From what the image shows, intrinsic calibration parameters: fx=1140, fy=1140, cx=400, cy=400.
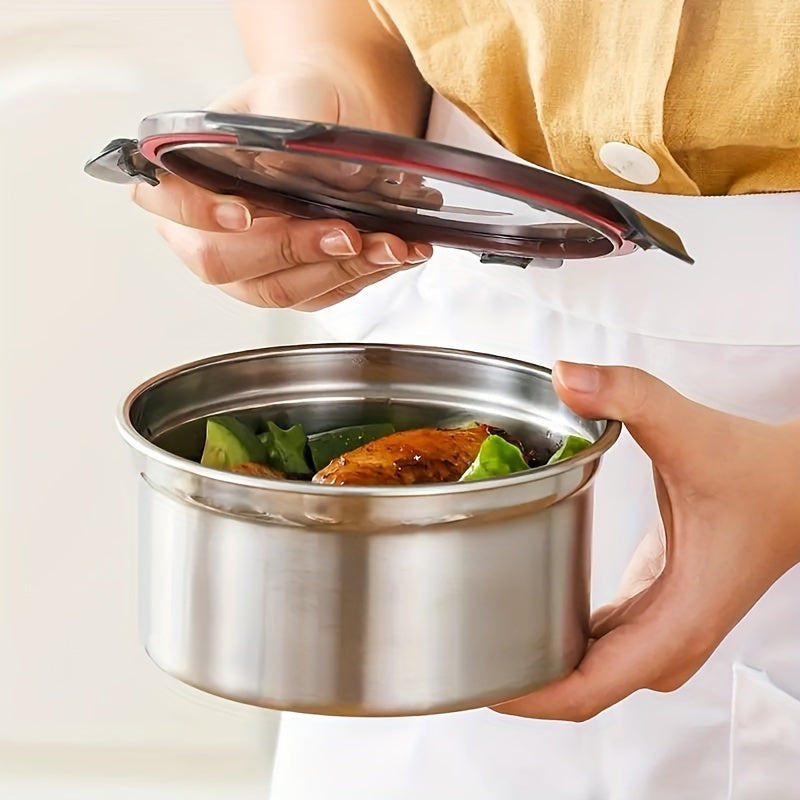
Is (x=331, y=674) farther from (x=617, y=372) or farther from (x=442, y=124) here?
(x=442, y=124)

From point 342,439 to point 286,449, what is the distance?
0.11 feet

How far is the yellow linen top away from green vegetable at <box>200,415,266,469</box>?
0.24 metres

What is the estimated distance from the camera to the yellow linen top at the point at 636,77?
1.93 feet

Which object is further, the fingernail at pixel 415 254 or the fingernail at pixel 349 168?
the fingernail at pixel 415 254

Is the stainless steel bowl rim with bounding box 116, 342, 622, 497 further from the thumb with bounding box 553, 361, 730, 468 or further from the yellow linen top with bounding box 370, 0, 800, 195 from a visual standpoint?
the yellow linen top with bounding box 370, 0, 800, 195

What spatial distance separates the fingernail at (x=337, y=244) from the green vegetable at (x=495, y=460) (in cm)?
13

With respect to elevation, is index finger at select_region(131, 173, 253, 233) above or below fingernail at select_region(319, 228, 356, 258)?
above

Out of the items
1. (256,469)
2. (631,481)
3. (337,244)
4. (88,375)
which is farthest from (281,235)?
(88,375)

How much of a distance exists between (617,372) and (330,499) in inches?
6.5

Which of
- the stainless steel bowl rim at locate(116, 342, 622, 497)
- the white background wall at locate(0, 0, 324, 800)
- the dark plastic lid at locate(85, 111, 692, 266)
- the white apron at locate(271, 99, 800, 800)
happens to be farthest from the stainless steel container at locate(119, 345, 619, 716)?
the white background wall at locate(0, 0, 324, 800)

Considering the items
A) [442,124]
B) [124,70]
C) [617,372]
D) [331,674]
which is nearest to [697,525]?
[617,372]

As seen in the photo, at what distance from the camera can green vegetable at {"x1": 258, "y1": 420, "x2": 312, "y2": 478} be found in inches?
22.9

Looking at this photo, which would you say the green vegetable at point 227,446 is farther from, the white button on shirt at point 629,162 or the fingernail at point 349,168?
the white button on shirt at point 629,162

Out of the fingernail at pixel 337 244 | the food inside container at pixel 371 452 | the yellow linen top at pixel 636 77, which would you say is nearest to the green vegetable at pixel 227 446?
the food inside container at pixel 371 452
